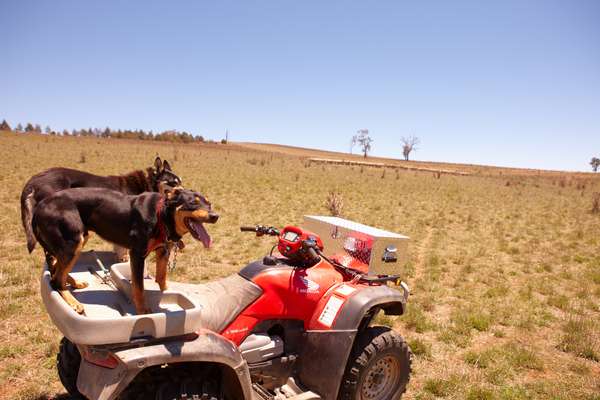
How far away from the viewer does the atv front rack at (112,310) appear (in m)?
2.18

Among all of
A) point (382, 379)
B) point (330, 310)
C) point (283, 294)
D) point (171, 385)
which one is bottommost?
point (382, 379)

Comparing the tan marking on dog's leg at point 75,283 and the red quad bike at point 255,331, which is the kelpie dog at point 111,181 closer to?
the red quad bike at point 255,331

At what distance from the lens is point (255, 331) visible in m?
3.16

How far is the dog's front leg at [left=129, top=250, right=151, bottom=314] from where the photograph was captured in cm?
263

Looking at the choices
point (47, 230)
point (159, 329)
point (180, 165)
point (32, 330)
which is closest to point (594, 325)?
point (159, 329)

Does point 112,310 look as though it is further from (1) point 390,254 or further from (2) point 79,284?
(1) point 390,254

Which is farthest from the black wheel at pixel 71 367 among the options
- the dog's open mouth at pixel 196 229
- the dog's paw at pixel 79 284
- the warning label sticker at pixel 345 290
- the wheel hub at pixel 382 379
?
the wheel hub at pixel 382 379

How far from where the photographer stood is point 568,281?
915 cm

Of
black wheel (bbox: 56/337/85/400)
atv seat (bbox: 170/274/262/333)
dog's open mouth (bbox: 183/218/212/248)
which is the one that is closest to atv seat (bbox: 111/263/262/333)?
atv seat (bbox: 170/274/262/333)

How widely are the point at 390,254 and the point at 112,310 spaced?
232 cm

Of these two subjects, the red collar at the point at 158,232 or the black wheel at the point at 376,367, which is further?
the black wheel at the point at 376,367

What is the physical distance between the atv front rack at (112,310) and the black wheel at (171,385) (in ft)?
0.98

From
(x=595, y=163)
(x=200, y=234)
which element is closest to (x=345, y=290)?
(x=200, y=234)

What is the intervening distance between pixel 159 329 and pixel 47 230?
3.66 feet
